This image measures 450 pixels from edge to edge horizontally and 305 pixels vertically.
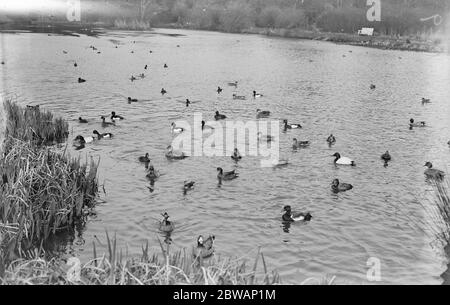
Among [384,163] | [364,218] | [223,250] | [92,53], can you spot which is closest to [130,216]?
[223,250]

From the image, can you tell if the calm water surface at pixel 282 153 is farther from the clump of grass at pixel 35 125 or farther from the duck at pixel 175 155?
the clump of grass at pixel 35 125

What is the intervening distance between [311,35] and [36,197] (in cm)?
10991

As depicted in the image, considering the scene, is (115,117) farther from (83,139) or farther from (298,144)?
(298,144)

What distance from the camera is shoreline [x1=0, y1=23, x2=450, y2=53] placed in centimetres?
9856

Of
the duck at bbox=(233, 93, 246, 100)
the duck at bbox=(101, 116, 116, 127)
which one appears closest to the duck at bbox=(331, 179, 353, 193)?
the duck at bbox=(101, 116, 116, 127)

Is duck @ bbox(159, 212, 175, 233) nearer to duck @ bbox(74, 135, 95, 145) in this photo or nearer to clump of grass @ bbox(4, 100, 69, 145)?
clump of grass @ bbox(4, 100, 69, 145)

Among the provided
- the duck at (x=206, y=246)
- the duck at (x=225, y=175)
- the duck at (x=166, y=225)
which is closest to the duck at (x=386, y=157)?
the duck at (x=225, y=175)

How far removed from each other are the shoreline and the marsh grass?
82.6 meters

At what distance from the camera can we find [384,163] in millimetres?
28531

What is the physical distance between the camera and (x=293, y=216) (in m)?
20.4

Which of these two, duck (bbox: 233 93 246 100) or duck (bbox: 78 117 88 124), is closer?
duck (bbox: 78 117 88 124)

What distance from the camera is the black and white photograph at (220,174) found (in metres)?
16.0

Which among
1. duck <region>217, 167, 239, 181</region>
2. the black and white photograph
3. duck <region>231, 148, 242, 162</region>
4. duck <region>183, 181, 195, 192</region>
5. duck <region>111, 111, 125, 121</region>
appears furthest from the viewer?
duck <region>111, 111, 125, 121</region>

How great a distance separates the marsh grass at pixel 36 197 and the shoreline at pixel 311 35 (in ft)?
271
